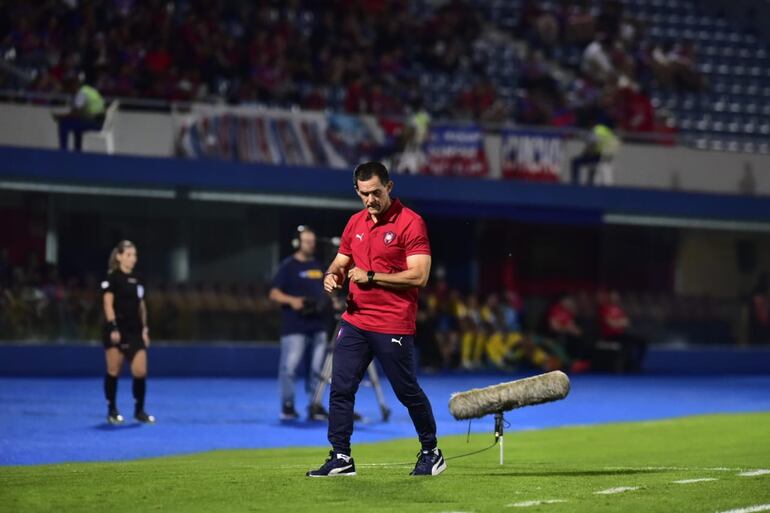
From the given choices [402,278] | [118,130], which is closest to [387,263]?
Result: [402,278]

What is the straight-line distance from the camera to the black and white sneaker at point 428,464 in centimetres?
923

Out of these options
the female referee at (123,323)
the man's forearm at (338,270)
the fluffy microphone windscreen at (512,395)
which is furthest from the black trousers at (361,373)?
the female referee at (123,323)

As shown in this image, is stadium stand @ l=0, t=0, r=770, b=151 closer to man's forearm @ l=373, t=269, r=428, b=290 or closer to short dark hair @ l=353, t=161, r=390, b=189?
short dark hair @ l=353, t=161, r=390, b=189

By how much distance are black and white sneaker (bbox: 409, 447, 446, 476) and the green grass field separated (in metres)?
0.09

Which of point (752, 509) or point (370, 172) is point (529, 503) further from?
point (370, 172)

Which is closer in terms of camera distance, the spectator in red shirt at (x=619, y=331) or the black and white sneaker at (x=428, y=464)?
the black and white sneaker at (x=428, y=464)

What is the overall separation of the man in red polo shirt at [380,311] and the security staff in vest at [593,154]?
64.3 ft

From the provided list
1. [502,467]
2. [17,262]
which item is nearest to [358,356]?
[502,467]

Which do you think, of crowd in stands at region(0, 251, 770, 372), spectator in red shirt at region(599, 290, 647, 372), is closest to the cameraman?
crowd in stands at region(0, 251, 770, 372)

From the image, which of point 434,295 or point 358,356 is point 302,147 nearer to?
point 434,295

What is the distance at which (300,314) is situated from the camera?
1675cm

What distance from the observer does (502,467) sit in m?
10.9

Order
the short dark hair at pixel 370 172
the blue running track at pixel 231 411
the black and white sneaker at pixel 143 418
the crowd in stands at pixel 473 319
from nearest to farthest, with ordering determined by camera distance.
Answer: the short dark hair at pixel 370 172, the blue running track at pixel 231 411, the black and white sneaker at pixel 143 418, the crowd in stands at pixel 473 319

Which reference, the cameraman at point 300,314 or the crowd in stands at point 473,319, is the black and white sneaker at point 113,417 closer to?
the cameraman at point 300,314
